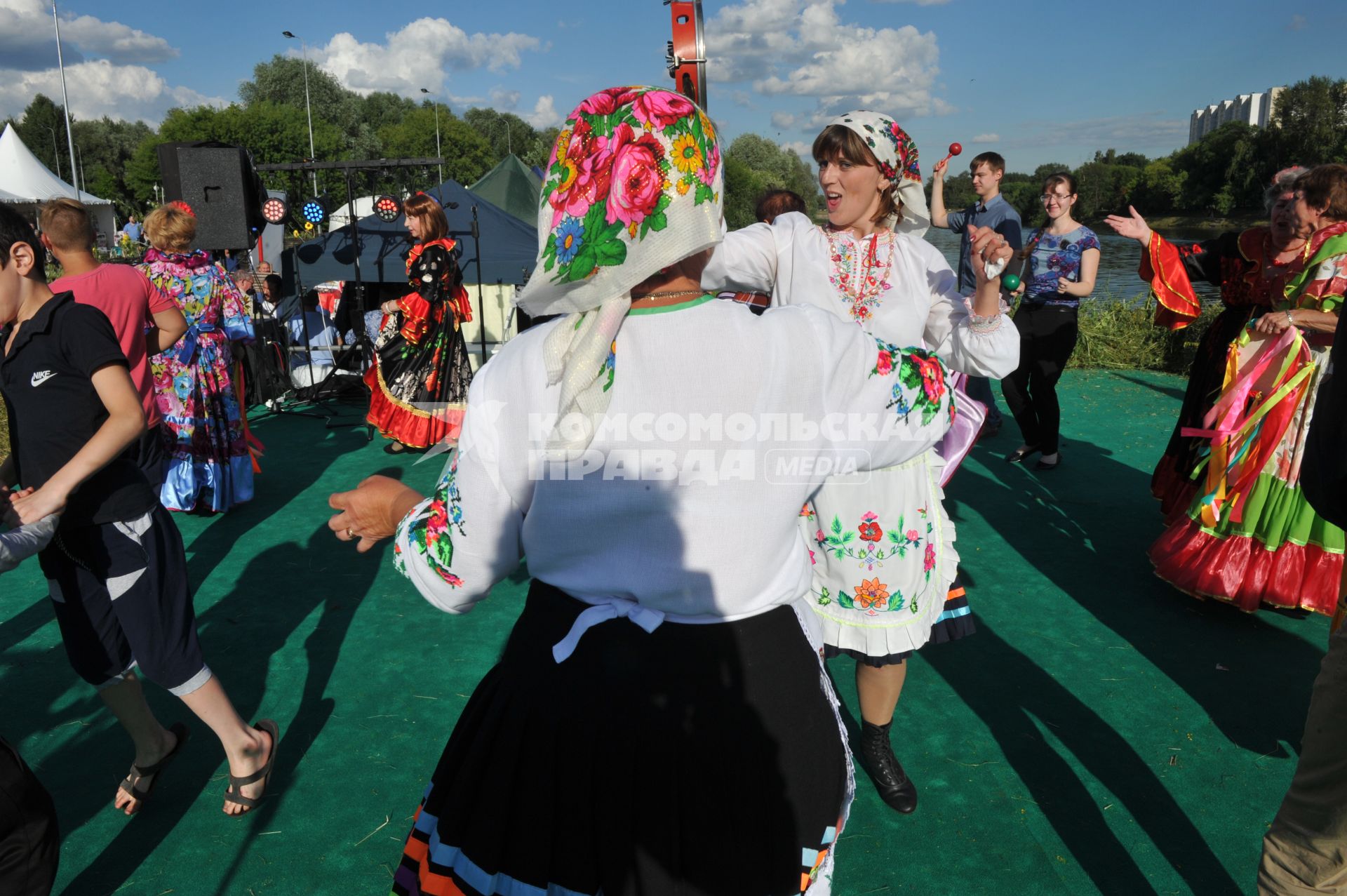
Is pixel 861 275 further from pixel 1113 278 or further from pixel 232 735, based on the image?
pixel 1113 278

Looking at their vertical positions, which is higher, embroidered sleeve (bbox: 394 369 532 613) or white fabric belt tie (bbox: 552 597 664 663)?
embroidered sleeve (bbox: 394 369 532 613)

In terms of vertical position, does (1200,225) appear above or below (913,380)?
above

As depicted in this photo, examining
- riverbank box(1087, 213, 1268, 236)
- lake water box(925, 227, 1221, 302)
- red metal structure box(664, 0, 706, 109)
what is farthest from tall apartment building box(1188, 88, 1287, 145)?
red metal structure box(664, 0, 706, 109)

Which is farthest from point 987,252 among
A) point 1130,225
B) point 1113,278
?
Answer: point 1113,278

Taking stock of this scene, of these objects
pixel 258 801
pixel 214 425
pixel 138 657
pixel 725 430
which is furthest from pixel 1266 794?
pixel 214 425

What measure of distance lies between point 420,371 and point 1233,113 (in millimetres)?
84867

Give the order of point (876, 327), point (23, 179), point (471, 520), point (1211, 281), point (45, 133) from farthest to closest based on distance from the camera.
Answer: point (45, 133) < point (23, 179) < point (1211, 281) < point (876, 327) < point (471, 520)

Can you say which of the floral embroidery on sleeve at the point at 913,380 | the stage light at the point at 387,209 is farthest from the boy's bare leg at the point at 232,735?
the stage light at the point at 387,209

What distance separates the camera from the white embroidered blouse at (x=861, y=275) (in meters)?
2.42

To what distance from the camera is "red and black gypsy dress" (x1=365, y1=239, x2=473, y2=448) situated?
6516 mm

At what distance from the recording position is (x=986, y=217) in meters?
6.29

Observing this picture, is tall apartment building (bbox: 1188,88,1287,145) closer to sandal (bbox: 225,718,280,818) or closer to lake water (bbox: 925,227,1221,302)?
lake water (bbox: 925,227,1221,302)

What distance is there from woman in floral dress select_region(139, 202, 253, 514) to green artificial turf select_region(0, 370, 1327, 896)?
459mm

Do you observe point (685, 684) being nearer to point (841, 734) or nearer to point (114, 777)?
point (841, 734)
